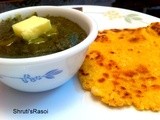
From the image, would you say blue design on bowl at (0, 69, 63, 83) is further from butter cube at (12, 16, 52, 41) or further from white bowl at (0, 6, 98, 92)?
butter cube at (12, 16, 52, 41)

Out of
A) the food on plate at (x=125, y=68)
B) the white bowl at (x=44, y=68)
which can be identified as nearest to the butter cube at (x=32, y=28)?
the white bowl at (x=44, y=68)

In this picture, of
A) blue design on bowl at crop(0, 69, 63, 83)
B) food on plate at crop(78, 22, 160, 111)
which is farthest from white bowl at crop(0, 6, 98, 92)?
food on plate at crop(78, 22, 160, 111)

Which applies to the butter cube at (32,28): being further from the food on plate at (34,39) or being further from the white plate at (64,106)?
the white plate at (64,106)

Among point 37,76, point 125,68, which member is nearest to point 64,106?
point 37,76

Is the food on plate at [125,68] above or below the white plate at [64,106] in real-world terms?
above

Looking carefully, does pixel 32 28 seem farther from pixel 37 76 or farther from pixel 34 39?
pixel 37 76

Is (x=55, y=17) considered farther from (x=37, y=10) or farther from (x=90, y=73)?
(x=90, y=73)
